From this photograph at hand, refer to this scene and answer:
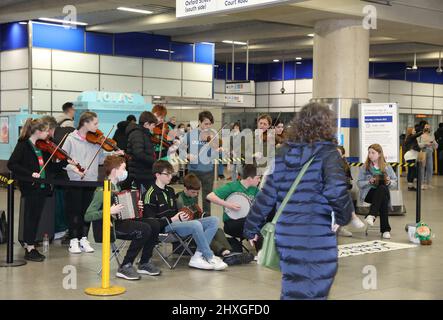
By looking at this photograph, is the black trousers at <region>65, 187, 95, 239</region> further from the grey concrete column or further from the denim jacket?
the grey concrete column

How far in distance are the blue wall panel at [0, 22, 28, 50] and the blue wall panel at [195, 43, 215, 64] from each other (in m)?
5.47

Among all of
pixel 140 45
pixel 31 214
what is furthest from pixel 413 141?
pixel 31 214

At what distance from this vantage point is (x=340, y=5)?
442 inches

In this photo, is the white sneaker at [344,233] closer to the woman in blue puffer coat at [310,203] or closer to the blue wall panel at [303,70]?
the woman in blue puffer coat at [310,203]

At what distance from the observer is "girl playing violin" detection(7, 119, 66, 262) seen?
6.85m

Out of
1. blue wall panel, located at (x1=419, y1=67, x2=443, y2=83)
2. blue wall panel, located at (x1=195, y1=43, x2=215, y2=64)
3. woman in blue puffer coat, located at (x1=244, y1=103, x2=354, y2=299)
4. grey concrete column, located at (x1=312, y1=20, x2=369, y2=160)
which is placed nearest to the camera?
woman in blue puffer coat, located at (x1=244, y1=103, x2=354, y2=299)

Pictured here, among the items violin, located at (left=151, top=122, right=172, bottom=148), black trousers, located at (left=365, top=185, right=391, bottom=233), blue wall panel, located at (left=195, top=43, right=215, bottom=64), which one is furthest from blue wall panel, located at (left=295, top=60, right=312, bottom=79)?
violin, located at (left=151, top=122, right=172, bottom=148)

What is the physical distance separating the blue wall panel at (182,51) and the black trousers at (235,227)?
13069 mm

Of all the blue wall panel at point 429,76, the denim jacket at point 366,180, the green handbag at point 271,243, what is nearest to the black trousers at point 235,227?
the denim jacket at point 366,180

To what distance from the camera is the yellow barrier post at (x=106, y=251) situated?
17.7 ft

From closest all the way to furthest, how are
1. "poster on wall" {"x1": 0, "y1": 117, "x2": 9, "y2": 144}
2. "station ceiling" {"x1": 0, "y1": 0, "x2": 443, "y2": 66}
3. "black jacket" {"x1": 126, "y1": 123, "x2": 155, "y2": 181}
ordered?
"black jacket" {"x1": 126, "y1": 123, "x2": 155, "y2": 181} < "station ceiling" {"x1": 0, "y1": 0, "x2": 443, "y2": 66} < "poster on wall" {"x1": 0, "y1": 117, "x2": 9, "y2": 144}
